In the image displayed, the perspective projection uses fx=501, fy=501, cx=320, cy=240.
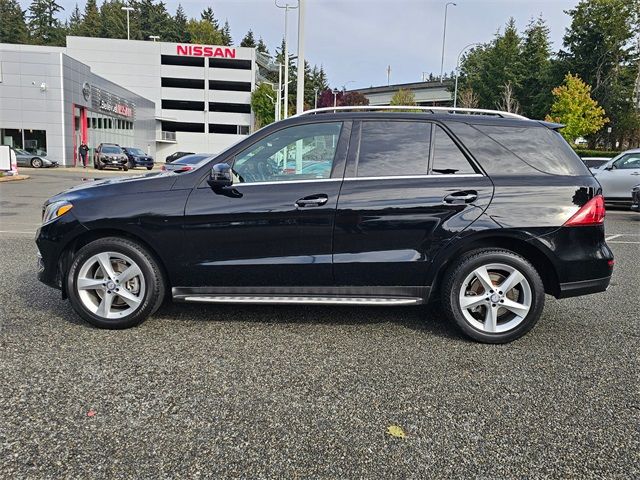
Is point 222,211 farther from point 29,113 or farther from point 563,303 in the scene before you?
point 29,113

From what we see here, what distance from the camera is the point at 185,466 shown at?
7.75 ft

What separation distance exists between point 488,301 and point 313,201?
157 centimetres

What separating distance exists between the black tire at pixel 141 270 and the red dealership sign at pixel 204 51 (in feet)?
219

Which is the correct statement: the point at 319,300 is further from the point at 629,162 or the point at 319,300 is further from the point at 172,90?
the point at 172,90

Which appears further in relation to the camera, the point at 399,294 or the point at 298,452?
the point at 399,294

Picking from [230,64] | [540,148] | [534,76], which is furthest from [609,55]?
[540,148]

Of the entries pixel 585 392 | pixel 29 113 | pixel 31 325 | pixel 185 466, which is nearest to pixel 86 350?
Answer: pixel 31 325

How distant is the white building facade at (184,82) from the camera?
2506 inches

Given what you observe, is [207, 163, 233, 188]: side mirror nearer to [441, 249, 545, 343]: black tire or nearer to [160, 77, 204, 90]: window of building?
[441, 249, 545, 343]: black tire

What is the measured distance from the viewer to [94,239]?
13.4 feet

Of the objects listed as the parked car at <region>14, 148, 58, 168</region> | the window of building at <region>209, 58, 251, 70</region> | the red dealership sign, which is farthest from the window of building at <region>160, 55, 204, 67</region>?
the parked car at <region>14, 148, 58, 168</region>

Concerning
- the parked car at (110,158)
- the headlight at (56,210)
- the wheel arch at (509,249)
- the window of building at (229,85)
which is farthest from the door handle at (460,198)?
the window of building at (229,85)

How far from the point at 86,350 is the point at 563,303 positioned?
14.6 ft

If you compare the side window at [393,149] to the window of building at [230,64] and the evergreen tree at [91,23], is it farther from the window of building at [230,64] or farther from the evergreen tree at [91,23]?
the evergreen tree at [91,23]
